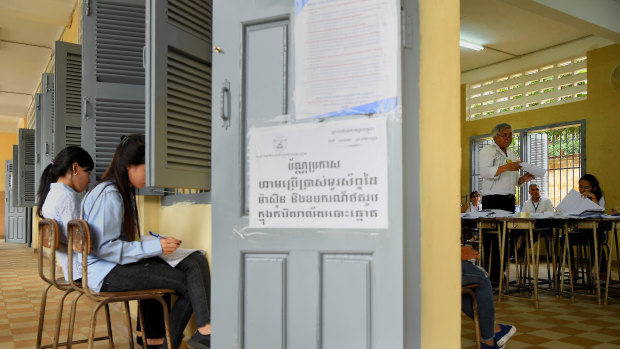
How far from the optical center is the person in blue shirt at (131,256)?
239 cm

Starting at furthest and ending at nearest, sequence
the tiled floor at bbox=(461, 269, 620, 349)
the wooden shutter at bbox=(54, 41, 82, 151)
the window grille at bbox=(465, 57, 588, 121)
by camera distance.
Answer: the window grille at bbox=(465, 57, 588, 121) → the wooden shutter at bbox=(54, 41, 82, 151) → the tiled floor at bbox=(461, 269, 620, 349)

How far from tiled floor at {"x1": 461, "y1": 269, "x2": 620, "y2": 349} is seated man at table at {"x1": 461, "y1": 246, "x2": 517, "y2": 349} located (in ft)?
1.19

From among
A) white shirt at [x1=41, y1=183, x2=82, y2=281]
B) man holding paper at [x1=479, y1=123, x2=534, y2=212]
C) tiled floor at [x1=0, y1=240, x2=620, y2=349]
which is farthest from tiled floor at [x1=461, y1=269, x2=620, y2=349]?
white shirt at [x1=41, y1=183, x2=82, y2=281]

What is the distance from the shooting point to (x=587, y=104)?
8625 millimetres

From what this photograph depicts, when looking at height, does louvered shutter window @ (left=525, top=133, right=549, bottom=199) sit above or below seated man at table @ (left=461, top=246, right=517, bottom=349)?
above

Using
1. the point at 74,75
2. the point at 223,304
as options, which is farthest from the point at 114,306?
the point at 223,304

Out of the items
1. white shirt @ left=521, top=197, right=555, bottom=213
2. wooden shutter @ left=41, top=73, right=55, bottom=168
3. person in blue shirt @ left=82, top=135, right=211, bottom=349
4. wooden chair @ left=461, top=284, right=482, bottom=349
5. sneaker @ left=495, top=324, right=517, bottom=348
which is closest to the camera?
person in blue shirt @ left=82, top=135, right=211, bottom=349

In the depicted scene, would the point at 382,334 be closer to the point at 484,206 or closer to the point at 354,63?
the point at 354,63

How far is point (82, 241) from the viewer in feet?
7.46

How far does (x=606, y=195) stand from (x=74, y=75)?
7.60 meters

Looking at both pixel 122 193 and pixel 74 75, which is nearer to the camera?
pixel 122 193

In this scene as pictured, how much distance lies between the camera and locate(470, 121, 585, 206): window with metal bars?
354 inches

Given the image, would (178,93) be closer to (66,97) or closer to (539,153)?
(66,97)

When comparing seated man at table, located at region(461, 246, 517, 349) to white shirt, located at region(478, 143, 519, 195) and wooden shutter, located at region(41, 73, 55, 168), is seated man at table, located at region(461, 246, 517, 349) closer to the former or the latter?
white shirt, located at region(478, 143, 519, 195)
